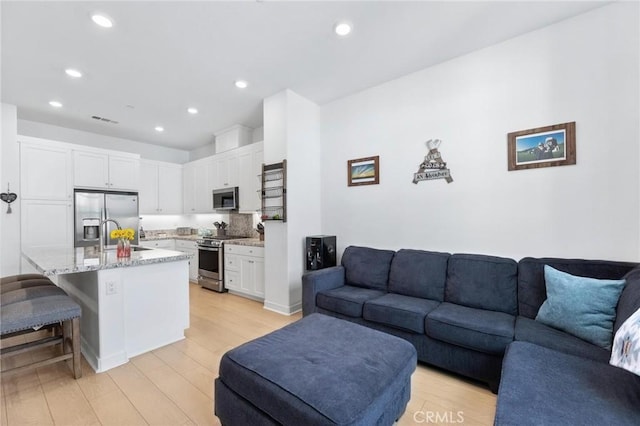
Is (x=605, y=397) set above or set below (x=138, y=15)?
below

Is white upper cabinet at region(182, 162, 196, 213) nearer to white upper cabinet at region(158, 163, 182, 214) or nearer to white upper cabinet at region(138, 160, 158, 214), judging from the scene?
white upper cabinet at region(158, 163, 182, 214)

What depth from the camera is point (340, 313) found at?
104 inches

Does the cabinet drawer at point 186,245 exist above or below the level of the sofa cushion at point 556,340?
above

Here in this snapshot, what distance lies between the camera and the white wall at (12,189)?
360 cm

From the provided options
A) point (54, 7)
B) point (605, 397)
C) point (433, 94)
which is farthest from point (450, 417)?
point (54, 7)

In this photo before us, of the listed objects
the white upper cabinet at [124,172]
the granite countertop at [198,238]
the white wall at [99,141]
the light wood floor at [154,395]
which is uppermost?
the white wall at [99,141]

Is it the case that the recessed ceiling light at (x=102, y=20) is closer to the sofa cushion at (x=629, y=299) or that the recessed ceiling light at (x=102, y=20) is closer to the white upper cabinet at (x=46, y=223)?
the white upper cabinet at (x=46, y=223)

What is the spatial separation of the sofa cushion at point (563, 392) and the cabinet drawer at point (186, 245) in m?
4.93

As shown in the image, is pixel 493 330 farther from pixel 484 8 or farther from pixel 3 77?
pixel 3 77

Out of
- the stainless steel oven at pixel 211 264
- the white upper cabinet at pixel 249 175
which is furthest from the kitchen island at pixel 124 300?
the white upper cabinet at pixel 249 175

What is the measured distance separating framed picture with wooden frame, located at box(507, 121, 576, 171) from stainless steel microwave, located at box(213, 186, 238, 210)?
153 inches

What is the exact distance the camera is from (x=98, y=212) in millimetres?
4445

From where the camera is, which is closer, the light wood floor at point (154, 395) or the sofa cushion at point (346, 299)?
the light wood floor at point (154, 395)

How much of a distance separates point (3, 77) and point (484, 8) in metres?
4.90
